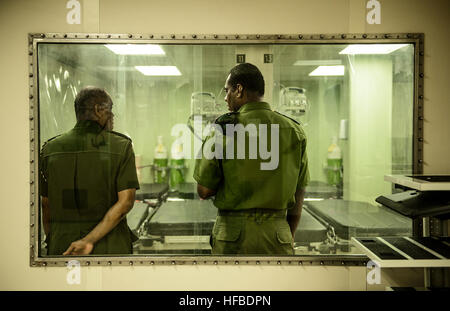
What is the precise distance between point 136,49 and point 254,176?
3.63ft

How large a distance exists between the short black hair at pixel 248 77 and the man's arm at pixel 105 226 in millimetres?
995

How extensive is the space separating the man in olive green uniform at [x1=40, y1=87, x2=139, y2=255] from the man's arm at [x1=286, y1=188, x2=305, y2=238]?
1032mm

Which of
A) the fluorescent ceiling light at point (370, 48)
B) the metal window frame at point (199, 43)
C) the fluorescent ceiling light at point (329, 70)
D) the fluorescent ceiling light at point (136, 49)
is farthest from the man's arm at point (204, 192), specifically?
the fluorescent ceiling light at point (370, 48)

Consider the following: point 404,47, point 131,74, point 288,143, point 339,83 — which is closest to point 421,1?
point 404,47

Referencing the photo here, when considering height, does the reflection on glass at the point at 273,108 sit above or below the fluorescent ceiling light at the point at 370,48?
below

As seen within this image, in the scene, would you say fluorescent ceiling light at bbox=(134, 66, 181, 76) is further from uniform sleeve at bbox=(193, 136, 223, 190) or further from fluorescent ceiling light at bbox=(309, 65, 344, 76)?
fluorescent ceiling light at bbox=(309, 65, 344, 76)

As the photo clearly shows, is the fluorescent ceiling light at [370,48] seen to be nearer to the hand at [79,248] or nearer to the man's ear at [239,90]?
the man's ear at [239,90]

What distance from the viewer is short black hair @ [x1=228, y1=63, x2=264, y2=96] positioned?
7.78 ft

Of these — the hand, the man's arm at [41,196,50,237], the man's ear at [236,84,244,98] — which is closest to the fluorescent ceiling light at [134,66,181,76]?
the man's ear at [236,84,244,98]

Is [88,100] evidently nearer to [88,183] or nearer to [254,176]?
[88,183]

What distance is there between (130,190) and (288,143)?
1064 millimetres

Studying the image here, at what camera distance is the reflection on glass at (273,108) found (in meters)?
2.39

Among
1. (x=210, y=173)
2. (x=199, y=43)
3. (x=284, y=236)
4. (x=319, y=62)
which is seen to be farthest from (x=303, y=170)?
(x=199, y=43)

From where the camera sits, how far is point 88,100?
94.8 inches
